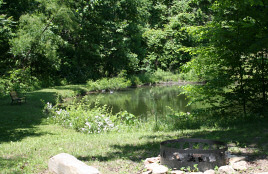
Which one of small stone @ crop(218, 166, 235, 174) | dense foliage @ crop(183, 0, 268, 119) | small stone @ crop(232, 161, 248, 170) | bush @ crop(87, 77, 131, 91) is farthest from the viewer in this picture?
bush @ crop(87, 77, 131, 91)

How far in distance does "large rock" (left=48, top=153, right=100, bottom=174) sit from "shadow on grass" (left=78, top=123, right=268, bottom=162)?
83cm

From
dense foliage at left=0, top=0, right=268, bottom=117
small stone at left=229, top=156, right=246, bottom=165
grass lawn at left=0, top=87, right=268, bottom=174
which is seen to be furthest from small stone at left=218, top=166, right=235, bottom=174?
dense foliage at left=0, top=0, right=268, bottom=117

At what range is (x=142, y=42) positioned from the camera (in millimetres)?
33719

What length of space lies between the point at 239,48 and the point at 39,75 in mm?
19600

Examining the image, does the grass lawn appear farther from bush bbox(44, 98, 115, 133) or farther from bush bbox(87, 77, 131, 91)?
bush bbox(87, 77, 131, 91)

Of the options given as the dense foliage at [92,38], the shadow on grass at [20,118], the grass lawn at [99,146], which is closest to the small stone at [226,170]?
the grass lawn at [99,146]

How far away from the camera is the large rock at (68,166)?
4356mm

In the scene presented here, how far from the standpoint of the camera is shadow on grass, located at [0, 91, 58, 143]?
8815mm

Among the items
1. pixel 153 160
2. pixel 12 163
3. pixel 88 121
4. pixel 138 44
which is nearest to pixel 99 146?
pixel 153 160

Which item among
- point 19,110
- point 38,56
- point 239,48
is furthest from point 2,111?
point 38,56

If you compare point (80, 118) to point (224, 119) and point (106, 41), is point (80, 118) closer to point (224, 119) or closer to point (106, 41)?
point (224, 119)

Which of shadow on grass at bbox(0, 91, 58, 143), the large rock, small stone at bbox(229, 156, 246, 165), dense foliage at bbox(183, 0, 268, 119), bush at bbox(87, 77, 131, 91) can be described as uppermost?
dense foliage at bbox(183, 0, 268, 119)

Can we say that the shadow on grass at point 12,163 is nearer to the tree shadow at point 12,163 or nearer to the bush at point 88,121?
the tree shadow at point 12,163

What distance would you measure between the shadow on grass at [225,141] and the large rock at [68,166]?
2.71 ft
